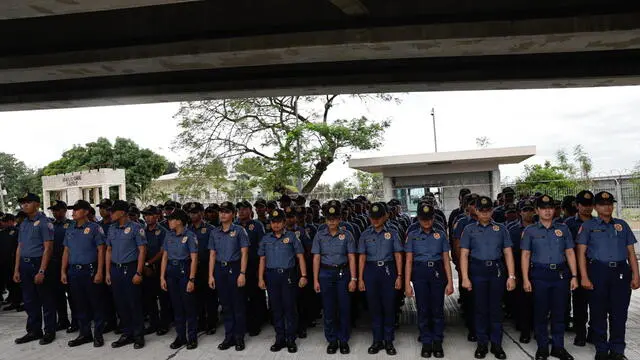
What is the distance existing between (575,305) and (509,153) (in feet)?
28.9

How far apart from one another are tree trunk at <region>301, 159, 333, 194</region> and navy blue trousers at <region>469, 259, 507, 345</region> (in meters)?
12.3

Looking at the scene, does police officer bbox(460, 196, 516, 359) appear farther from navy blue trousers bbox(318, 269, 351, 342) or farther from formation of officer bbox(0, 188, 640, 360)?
navy blue trousers bbox(318, 269, 351, 342)

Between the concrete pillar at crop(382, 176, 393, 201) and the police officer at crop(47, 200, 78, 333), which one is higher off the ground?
the concrete pillar at crop(382, 176, 393, 201)

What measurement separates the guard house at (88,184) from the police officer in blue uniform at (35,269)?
17977mm

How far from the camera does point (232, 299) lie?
5531mm

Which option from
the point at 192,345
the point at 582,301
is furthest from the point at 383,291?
the point at 192,345

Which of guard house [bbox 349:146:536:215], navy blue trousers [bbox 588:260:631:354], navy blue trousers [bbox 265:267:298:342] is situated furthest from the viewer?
guard house [bbox 349:146:536:215]

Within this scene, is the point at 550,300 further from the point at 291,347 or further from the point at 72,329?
the point at 72,329

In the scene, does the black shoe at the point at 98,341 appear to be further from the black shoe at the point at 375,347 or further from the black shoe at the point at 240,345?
the black shoe at the point at 375,347

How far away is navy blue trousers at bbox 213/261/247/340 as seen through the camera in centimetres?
551

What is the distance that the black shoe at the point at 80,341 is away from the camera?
5.79m

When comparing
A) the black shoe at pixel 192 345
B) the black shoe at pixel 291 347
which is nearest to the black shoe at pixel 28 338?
the black shoe at pixel 192 345

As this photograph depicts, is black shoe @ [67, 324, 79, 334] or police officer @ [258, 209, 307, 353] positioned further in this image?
black shoe @ [67, 324, 79, 334]

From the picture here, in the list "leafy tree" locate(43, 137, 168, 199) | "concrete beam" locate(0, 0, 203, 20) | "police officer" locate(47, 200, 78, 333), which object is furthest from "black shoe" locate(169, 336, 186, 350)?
"leafy tree" locate(43, 137, 168, 199)
